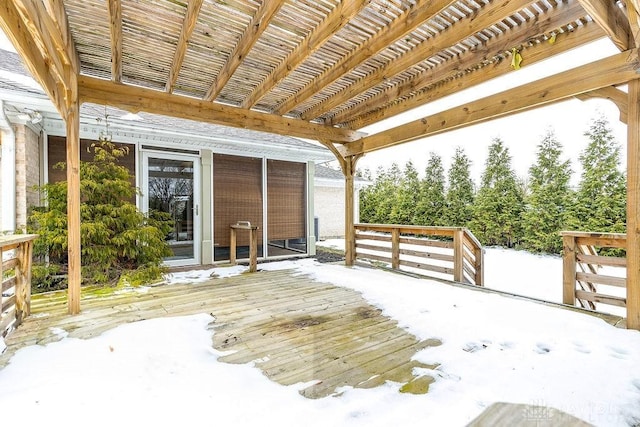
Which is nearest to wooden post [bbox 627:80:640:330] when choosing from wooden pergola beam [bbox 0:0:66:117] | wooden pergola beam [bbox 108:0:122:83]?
wooden pergola beam [bbox 108:0:122:83]

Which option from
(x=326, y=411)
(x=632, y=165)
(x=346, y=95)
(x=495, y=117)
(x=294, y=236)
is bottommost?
(x=326, y=411)

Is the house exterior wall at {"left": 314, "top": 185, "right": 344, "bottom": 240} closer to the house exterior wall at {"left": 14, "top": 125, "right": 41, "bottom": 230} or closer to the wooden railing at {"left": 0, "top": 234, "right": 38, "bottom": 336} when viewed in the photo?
the house exterior wall at {"left": 14, "top": 125, "right": 41, "bottom": 230}

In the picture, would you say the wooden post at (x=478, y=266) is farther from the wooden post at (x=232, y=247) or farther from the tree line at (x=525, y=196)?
the tree line at (x=525, y=196)

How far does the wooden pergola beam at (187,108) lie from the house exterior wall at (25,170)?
71.7 inches

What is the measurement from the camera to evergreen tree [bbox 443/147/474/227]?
10.3m

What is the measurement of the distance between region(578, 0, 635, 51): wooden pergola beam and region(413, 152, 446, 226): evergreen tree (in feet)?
28.2

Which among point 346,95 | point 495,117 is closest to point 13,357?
point 346,95

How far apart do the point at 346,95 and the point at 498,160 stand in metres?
7.79

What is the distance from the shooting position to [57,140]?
194 inches

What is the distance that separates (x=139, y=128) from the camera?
200 inches

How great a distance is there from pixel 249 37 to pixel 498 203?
9335mm

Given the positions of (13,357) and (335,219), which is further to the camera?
(335,219)

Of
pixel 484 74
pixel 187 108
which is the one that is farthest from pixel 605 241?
pixel 187 108

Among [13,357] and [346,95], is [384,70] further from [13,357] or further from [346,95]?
[13,357]
